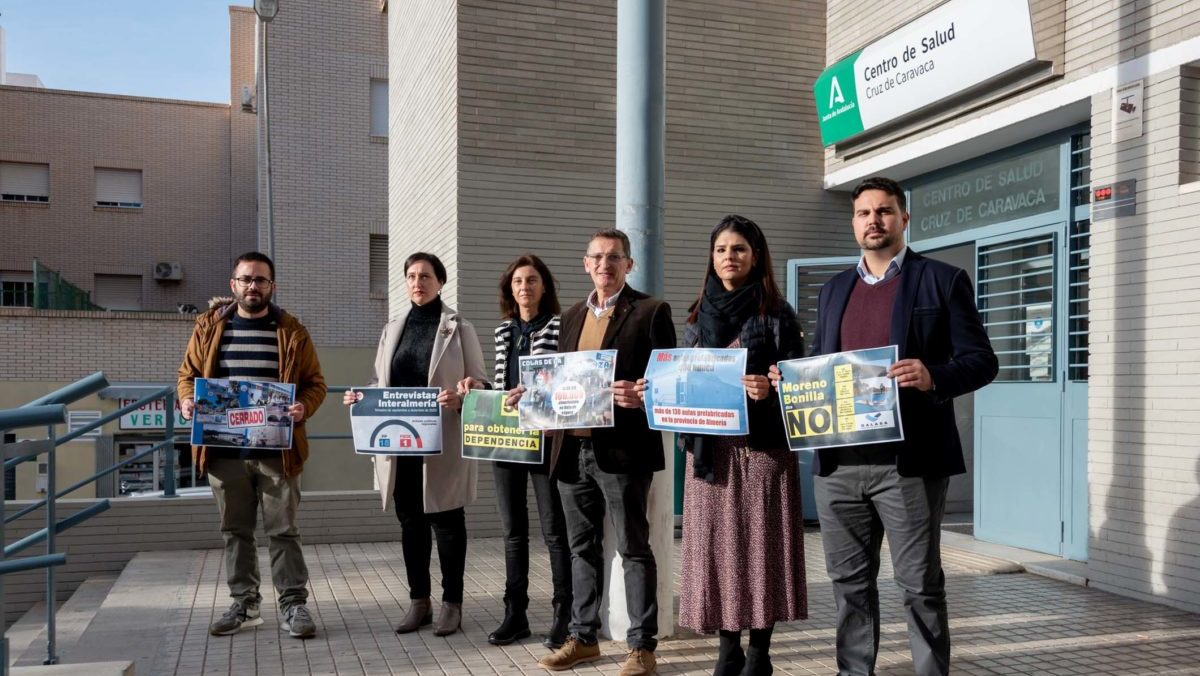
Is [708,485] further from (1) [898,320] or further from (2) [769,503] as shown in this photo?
(1) [898,320]

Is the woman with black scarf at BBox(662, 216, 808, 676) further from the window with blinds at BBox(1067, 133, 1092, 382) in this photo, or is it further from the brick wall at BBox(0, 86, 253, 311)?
the brick wall at BBox(0, 86, 253, 311)

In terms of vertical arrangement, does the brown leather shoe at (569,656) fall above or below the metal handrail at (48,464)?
below

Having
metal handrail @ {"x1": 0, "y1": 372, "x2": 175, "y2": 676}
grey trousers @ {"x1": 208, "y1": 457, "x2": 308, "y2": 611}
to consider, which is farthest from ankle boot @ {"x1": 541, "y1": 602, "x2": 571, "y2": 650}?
metal handrail @ {"x1": 0, "y1": 372, "x2": 175, "y2": 676}

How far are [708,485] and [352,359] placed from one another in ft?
56.6

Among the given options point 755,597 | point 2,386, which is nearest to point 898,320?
point 755,597

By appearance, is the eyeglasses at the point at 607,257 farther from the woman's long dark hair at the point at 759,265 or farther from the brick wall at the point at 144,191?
the brick wall at the point at 144,191

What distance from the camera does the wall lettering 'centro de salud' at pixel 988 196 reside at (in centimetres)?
747

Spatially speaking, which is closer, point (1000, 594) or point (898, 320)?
point (898, 320)

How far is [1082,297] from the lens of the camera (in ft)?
23.2

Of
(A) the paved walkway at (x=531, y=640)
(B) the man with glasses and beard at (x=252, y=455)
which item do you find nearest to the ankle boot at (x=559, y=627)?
(A) the paved walkway at (x=531, y=640)

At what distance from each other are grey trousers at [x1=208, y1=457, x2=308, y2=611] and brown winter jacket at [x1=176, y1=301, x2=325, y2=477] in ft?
0.32

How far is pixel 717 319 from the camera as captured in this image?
427cm

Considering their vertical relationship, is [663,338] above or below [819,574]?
above

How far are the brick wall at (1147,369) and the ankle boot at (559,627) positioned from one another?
3.78 meters
